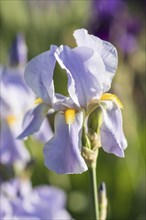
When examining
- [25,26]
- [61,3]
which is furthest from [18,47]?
[61,3]

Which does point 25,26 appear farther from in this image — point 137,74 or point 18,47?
point 18,47

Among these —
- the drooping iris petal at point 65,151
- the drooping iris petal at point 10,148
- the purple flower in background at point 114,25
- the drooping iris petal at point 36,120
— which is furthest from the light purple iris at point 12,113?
the purple flower in background at point 114,25

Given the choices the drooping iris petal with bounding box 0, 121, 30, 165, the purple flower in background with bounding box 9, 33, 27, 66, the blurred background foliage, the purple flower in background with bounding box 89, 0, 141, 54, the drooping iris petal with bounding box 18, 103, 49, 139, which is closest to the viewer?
the drooping iris petal with bounding box 18, 103, 49, 139

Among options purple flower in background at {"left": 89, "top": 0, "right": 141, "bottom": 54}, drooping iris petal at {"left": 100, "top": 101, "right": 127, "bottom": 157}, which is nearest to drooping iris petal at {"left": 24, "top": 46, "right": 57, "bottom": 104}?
drooping iris petal at {"left": 100, "top": 101, "right": 127, "bottom": 157}

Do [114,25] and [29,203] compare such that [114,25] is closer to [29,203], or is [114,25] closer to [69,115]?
[29,203]

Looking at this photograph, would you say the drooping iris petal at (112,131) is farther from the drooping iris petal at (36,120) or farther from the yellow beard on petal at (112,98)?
the drooping iris petal at (36,120)

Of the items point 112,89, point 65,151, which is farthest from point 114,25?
point 65,151

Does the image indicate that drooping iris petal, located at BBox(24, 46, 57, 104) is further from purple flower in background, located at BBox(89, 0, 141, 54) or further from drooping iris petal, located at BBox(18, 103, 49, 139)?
purple flower in background, located at BBox(89, 0, 141, 54)
